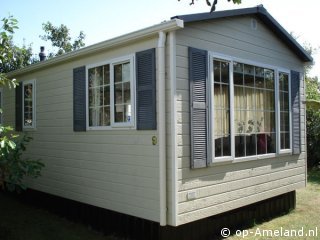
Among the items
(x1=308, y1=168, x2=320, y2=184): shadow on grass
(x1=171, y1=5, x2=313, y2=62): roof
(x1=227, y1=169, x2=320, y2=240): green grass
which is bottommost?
(x1=227, y1=169, x2=320, y2=240): green grass

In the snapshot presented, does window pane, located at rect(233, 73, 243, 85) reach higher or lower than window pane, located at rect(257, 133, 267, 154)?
higher

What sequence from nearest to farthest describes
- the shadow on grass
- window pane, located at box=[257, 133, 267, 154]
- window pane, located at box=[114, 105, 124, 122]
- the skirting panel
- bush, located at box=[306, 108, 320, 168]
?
the skirting panel
window pane, located at box=[114, 105, 124, 122]
window pane, located at box=[257, 133, 267, 154]
the shadow on grass
bush, located at box=[306, 108, 320, 168]

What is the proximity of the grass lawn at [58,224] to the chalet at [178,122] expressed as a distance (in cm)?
36

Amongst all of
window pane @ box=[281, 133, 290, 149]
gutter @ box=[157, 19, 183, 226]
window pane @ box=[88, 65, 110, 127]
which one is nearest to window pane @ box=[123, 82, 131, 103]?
window pane @ box=[88, 65, 110, 127]

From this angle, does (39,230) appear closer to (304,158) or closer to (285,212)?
(285,212)

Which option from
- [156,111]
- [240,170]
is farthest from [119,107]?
[240,170]

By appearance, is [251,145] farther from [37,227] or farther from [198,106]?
[37,227]

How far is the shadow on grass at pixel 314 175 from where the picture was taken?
443 inches

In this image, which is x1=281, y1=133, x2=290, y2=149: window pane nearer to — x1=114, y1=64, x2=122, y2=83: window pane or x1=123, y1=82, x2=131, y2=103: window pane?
x1=123, y1=82, x2=131, y2=103: window pane

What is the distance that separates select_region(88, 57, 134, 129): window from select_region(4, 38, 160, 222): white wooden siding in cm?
14

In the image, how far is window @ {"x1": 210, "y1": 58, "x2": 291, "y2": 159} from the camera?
18.5 ft

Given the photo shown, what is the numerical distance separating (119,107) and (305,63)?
4.51 meters

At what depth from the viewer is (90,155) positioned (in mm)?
6281

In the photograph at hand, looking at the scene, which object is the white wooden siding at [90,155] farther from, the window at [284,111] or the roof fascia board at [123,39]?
the window at [284,111]
